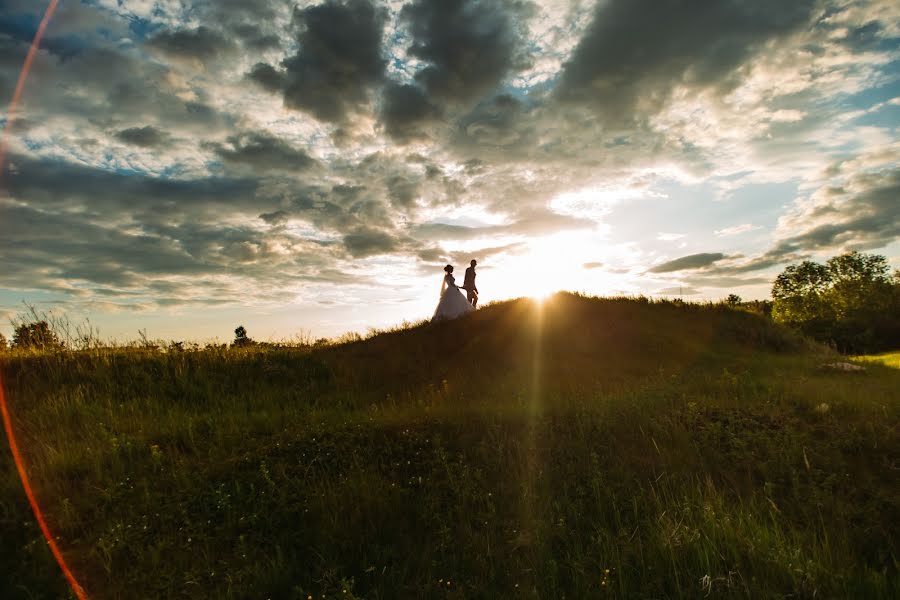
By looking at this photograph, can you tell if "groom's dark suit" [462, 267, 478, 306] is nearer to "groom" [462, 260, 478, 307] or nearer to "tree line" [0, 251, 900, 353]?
"groom" [462, 260, 478, 307]

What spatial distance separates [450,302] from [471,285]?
191cm

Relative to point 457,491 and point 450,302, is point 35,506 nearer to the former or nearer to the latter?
point 457,491

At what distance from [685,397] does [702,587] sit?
23.4 feet

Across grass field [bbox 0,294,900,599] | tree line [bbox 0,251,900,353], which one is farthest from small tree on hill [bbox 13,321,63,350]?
tree line [bbox 0,251,900,353]

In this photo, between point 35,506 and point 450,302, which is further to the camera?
point 450,302

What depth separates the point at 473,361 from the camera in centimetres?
1759

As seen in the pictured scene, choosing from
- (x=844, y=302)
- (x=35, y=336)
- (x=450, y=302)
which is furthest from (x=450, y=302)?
(x=844, y=302)

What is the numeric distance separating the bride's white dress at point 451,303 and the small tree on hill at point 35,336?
13.9 m

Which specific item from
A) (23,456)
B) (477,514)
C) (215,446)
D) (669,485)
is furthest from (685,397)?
(23,456)

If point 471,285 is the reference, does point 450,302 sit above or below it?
below

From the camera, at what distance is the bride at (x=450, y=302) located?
22797mm

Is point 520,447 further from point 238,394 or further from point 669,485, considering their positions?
point 238,394

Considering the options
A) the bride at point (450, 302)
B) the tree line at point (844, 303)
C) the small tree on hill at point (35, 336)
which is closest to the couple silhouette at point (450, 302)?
the bride at point (450, 302)

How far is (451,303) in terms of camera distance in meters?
23.0
